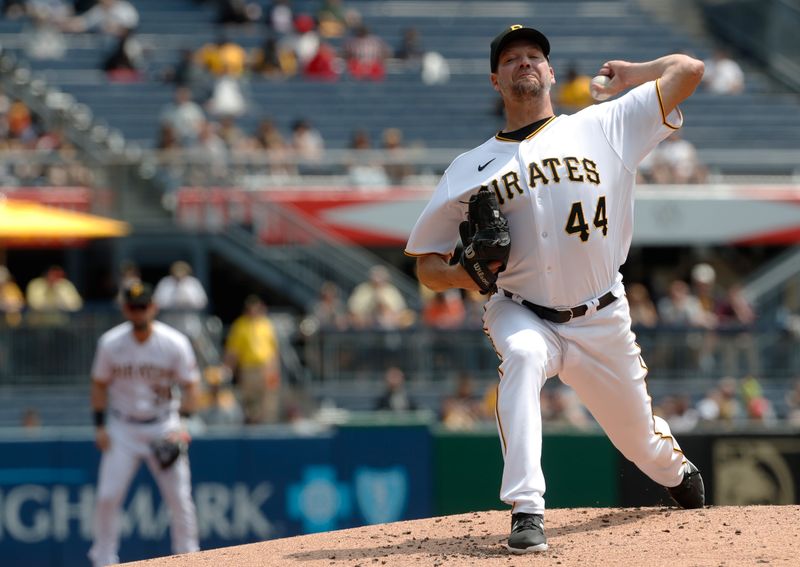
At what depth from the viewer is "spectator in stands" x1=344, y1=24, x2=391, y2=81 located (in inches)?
886

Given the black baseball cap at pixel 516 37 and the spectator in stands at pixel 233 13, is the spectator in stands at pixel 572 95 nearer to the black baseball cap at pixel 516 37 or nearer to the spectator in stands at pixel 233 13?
the spectator in stands at pixel 233 13

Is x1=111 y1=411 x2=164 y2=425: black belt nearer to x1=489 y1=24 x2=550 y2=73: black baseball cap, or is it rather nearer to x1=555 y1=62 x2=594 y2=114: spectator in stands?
x1=489 y1=24 x2=550 y2=73: black baseball cap

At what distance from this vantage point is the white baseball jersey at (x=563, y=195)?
618cm

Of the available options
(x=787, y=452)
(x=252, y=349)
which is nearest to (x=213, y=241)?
(x=252, y=349)

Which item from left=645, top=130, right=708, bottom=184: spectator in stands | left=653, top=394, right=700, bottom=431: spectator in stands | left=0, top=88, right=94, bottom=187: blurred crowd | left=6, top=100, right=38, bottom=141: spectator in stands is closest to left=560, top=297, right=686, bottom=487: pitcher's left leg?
left=653, top=394, right=700, bottom=431: spectator in stands

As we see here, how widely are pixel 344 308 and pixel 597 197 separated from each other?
10696 millimetres

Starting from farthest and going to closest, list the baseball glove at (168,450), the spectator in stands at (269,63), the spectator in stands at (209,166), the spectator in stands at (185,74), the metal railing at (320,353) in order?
the spectator in stands at (269,63), the spectator in stands at (185,74), the spectator in stands at (209,166), the metal railing at (320,353), the baseball glove at (168,450)

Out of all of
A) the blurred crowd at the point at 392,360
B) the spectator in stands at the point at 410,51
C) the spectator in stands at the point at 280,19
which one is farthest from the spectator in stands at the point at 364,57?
the blurred crowd at the point at 392,360

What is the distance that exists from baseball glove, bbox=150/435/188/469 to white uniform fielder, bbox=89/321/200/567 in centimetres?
5

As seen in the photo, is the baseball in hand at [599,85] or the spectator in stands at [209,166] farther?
the spectator in stands at [209,166]

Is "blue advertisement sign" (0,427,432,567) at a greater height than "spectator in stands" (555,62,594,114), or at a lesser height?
lesser

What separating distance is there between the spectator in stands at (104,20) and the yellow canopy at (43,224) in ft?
21.5

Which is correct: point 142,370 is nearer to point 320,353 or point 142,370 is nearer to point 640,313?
point 320,353

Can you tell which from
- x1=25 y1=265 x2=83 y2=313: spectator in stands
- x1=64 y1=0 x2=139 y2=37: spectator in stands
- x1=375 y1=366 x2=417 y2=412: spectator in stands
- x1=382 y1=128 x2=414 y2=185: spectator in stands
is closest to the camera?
x1=375 y1=366 x2=417 y2=412: spectator in stands
